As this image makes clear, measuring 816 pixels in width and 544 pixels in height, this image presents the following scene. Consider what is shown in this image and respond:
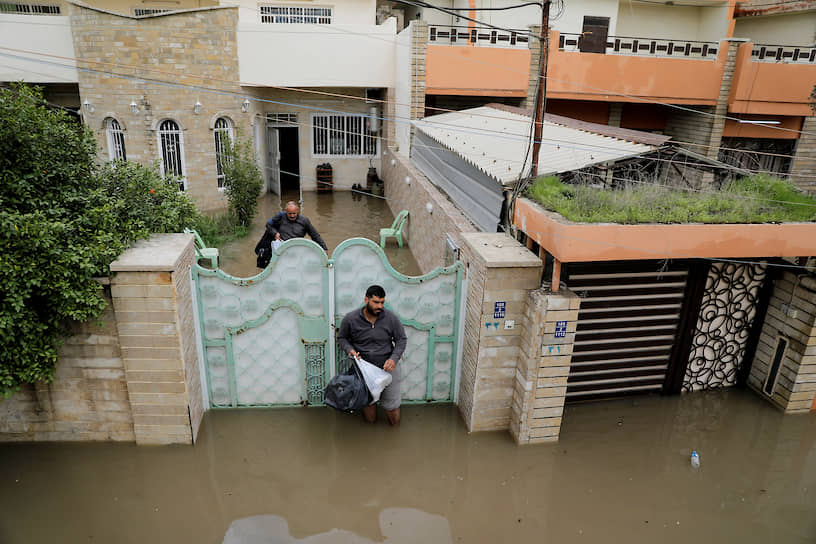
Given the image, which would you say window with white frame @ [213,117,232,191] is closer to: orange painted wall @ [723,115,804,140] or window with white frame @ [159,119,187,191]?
A: window with white frame @ [159,119,187,191]

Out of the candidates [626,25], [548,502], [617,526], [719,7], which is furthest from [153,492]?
[719,7]

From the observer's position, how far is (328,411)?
6285mm

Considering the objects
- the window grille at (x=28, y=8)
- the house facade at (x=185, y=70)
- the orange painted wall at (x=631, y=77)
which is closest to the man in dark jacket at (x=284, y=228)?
the house facade at (x=185, y=70)

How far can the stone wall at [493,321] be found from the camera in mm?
5504

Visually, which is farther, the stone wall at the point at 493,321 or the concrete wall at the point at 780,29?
the concrete wall at the point at 780,29

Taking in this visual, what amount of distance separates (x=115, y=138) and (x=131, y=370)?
11.6 metres

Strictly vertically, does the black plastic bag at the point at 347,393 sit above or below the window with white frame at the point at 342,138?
below

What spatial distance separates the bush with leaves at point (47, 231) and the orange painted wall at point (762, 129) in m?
16.6

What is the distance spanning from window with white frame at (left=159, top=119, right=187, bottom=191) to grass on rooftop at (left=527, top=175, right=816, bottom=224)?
1149cm

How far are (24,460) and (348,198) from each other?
1311cm

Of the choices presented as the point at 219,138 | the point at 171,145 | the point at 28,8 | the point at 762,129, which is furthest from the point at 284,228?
the point at 28,8

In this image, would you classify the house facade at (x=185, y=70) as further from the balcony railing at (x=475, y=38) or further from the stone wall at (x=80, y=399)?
the stone wall at (x=80, y=399)

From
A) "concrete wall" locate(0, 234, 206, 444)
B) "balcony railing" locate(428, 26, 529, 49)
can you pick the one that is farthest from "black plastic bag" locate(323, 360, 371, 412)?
"balcony railing" locate(428, 26, 529, 49)

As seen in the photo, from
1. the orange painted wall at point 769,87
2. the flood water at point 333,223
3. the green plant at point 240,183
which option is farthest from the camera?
the orange painted wall at point 769,87
